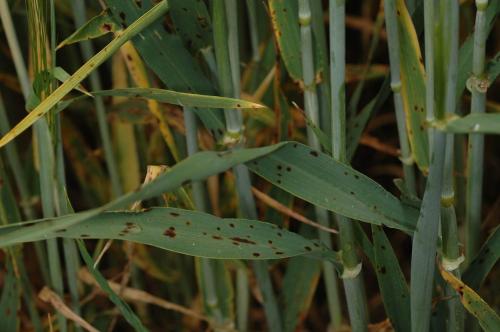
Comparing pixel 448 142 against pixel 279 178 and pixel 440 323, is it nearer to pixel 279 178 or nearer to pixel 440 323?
pixel 279 178

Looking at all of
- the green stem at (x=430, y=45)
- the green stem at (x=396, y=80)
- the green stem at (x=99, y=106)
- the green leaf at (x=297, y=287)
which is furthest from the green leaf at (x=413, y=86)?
the green stem at (x=99, y=106)

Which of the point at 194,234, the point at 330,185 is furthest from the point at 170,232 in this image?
the point at 330,185

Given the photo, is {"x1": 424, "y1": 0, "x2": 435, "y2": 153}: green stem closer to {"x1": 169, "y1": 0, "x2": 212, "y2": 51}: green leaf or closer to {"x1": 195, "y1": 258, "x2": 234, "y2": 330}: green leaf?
{"x1": 169, "y1": 0, "x2": 212, "y2": 51}: green leaf

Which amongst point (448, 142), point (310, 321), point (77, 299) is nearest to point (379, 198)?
point (448, 142)

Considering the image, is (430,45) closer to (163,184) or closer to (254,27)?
(163,184)

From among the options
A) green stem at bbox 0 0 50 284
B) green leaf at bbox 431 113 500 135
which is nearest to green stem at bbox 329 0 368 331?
green leaf at bbox 431 113 500 135

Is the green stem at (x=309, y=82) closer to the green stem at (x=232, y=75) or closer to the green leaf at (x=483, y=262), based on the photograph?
the green stem at (x=232, y=75)

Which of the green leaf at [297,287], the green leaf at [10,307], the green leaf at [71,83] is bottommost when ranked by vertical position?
the green leaf at [297,287]
